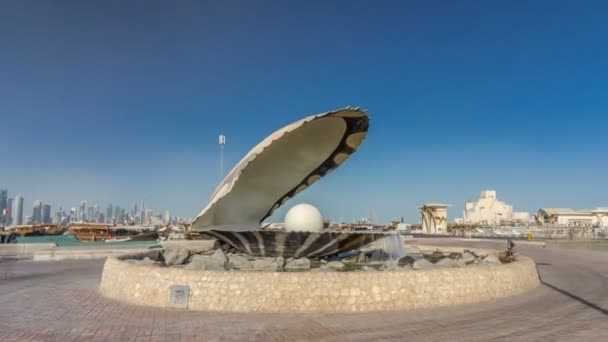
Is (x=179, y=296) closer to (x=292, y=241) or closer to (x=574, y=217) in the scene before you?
(x=292, y=241)

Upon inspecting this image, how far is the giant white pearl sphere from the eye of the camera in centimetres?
1525

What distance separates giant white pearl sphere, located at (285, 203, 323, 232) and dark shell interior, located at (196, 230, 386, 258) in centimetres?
114

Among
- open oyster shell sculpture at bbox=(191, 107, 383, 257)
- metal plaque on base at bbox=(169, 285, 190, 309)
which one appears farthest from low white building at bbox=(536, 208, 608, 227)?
metal plaque on base at bbox=(169, 285, 190, 309)

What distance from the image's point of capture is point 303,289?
9523 mm

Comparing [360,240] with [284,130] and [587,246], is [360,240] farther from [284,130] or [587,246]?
[587,246]

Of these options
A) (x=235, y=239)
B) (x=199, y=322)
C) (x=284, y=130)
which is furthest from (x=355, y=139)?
(x=199, y=322)

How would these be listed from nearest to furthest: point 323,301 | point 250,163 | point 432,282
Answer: point 323,301 < point 432,282 < point 250,163

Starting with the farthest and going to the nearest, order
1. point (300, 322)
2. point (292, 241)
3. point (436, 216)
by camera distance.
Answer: point (436, 216) < point (292, 241) < point (300, 322)

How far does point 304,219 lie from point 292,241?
7.05 ft

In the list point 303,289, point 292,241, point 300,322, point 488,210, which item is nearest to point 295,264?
point 292,241

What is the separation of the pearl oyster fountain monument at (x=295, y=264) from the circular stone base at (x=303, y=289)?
0.9 inches

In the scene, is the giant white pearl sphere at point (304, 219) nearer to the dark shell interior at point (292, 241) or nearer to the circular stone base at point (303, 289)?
the dark shell interior at point (292, 241)

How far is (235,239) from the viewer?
44.9ft

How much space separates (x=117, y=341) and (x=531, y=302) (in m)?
9.89
